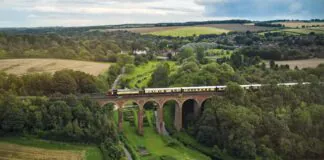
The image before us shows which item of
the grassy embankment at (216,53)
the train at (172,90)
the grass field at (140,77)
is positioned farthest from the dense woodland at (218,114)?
the grassy embankment at (216,53)

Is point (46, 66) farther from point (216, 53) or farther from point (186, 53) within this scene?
point (216, 53)

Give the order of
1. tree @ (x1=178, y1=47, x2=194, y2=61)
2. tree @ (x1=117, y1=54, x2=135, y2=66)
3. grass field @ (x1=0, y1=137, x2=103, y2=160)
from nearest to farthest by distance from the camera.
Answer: grass field @ (x1=0, y1=137, x2=103, y2=160)
tree @ (x1=117, y1=54, x2=135, y2=66)
tree @ (x1=178, y1=47, x2=194, y2=61)

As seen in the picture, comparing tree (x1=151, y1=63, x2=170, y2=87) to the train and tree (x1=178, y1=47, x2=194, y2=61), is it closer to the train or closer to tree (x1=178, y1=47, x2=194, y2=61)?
the train

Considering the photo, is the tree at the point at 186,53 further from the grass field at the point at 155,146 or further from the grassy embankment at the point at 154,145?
the grass field at the point at 155,146

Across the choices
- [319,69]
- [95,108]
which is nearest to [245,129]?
[95,108]

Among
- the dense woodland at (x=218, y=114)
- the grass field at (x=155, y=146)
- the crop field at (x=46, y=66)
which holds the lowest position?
the grass field at (x=155, y=146)

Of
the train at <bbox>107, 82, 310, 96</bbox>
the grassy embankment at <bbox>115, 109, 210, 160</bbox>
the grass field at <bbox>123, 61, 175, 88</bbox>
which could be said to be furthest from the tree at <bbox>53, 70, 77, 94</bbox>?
the grass field at <bbox>123, 61, 175, 88</bbox>
